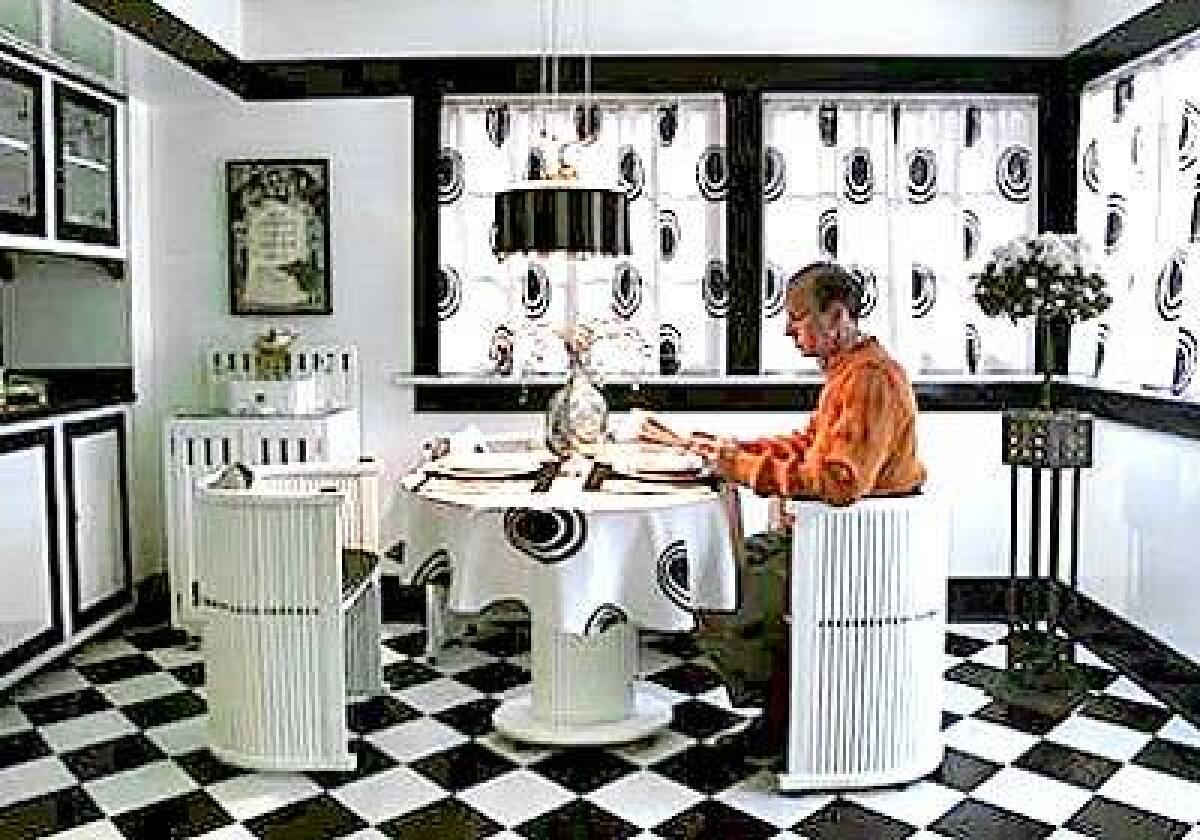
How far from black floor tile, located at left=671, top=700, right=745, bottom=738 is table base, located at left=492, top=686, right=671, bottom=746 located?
8 centimetres

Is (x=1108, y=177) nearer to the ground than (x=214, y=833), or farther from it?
farther from it

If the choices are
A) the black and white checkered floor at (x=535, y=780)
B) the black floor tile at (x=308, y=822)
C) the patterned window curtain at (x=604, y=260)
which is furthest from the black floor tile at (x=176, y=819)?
the patterned window curtain at (x=604, y=260)

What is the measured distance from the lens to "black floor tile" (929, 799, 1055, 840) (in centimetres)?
342

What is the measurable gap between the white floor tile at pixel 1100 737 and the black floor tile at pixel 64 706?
2986 mm

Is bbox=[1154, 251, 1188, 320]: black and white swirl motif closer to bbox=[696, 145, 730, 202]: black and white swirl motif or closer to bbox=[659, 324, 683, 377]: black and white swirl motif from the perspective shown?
bbox=[696, 145, 730, 202]: black and white swirl motif

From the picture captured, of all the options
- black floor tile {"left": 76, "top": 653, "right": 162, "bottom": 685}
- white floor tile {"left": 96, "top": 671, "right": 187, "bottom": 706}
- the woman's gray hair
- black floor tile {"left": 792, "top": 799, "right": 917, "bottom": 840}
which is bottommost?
black floor tile {"left": 792, "top": 799, "right": 917, "bottom": 840}

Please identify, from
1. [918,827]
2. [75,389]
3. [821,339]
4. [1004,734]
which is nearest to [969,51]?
[821,339]

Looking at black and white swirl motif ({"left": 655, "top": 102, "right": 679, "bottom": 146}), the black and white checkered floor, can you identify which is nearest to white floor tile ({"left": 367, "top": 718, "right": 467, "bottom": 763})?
the black and white checkered floor

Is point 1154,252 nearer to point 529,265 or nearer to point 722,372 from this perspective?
point 722,372

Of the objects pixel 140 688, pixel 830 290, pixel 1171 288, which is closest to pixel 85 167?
pixel 140 688

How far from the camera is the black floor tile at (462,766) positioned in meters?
3.79

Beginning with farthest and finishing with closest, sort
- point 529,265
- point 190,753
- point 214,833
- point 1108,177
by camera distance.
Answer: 1. point 529,265
2. point 1108,177
3. point 190,753
4. point 214,833

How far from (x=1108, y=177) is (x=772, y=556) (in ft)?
7.45

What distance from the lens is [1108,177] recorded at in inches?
206
